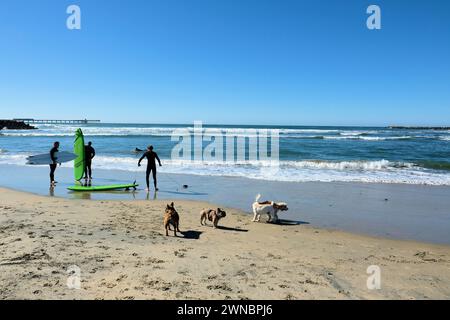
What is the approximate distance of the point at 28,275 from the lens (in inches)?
174

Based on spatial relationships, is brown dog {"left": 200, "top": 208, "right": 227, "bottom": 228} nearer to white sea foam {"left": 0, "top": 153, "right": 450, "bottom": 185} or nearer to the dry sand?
the dry sand

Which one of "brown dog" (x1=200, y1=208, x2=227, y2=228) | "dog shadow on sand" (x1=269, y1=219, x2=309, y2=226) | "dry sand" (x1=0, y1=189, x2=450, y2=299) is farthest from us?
"dog shadow on sand" (x1=269, y1=219, x2=309, y2=226)

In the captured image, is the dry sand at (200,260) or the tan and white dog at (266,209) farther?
the tan and white dog at (266,209)

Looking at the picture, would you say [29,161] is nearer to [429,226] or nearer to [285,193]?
[285,193]

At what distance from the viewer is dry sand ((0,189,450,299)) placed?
4223 millimetres

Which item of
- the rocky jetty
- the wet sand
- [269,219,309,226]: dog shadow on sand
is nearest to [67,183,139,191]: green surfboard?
the wet sand

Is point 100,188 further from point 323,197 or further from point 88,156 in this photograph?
point 323,197

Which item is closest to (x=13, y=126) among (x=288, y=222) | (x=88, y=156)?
(x=88, y=156)

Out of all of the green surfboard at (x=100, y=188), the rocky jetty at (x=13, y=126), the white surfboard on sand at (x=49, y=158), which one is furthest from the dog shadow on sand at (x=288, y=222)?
the rocky jetty at (x=13, y=126)

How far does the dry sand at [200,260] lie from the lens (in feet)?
13.9

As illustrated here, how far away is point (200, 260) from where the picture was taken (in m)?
5.25

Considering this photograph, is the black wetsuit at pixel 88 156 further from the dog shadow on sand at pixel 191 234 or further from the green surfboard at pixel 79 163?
the dog shadow on sand at pixel 191 234

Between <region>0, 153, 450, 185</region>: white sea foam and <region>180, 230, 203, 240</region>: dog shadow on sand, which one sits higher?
<region>0, 153, 450, 185</region>: white sea foam
